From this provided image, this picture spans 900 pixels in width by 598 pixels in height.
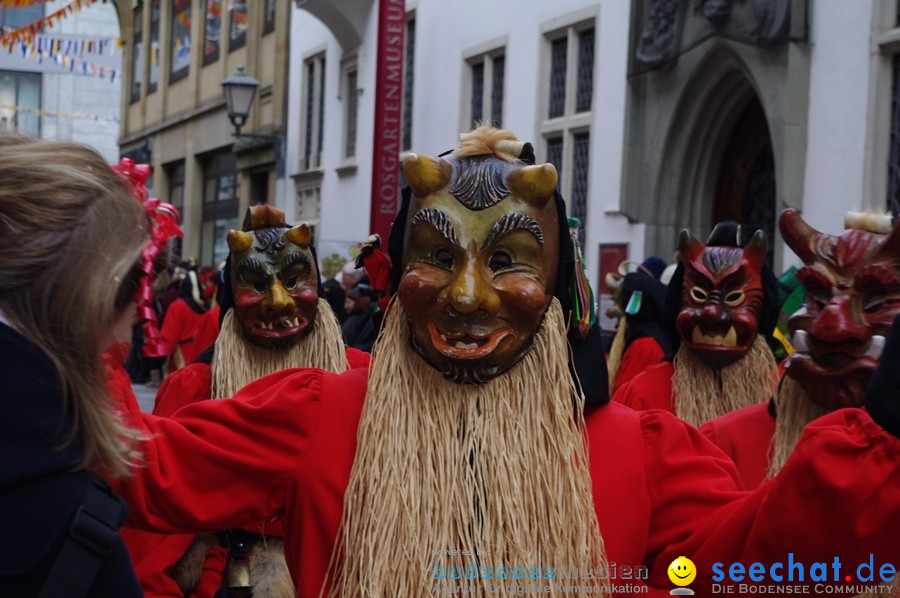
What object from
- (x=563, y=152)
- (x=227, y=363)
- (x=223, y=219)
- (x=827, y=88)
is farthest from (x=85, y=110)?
(x=227, y=363)

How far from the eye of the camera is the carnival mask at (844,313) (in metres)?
3.45

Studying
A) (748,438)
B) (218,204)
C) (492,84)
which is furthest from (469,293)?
(218,204)

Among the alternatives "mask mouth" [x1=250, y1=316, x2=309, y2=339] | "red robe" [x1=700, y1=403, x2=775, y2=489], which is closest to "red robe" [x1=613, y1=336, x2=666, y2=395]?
"mask mouth" [x1=250, y1=316, x2=309, y2=339]

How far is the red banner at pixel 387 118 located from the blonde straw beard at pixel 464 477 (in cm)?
816

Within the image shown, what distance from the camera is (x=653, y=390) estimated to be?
5.07m

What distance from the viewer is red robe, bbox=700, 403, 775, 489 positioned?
12.7 feet

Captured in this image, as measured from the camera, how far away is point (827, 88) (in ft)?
32.1

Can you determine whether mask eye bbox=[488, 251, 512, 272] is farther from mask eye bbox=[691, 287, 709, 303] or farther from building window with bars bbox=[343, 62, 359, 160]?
building window with bars bbox=[343, 62, 359, 160]

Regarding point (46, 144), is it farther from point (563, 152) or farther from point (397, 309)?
point (563, 152)

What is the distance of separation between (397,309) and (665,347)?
4.39 metres

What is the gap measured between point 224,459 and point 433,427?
0.42 meters

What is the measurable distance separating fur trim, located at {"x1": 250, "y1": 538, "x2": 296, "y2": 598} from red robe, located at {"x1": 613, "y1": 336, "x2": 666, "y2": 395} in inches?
120

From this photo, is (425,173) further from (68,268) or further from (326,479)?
(68,268)

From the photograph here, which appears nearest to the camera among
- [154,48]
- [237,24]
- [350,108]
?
[350,108]
